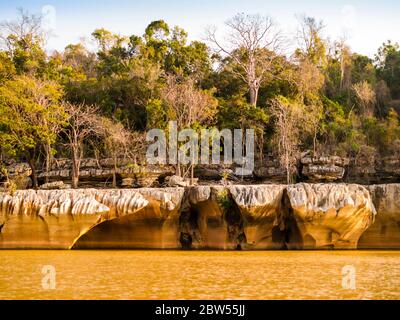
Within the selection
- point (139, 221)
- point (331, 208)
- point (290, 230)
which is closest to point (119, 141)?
point (139, 221)

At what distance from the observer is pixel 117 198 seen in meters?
22.8

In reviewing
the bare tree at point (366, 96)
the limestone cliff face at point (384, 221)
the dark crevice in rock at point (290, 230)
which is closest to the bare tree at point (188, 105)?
Result: the dark crevice in rock at point (290, 230)

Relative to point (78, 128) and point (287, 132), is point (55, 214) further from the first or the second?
point (287, 132)

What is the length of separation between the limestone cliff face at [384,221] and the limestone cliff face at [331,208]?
1.19 m

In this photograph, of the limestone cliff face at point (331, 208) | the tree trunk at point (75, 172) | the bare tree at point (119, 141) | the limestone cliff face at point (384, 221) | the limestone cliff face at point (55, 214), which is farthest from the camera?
the bare tree at point (119, 141)

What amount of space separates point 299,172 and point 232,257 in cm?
1080

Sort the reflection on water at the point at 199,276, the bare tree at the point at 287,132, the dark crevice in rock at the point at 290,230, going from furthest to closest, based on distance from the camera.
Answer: the bare tree at the point at 287,132 < the dark crevice in rock at the point at 290,230 < the reflection on water at the point at 199,276

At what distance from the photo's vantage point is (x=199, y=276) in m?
14.1

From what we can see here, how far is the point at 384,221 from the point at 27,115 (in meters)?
16.4

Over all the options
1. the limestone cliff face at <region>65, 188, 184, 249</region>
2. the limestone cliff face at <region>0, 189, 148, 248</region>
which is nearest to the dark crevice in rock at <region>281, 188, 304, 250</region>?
the limestone cliff face at <region>65, 188, 184, 249</region>

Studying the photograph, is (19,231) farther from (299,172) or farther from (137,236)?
Result: (299,172)

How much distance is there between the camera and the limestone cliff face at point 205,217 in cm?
2216

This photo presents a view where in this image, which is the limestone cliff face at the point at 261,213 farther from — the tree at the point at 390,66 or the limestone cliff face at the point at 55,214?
the tree at the point at 390,66

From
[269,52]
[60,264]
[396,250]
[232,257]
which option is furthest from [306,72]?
[60,264]
